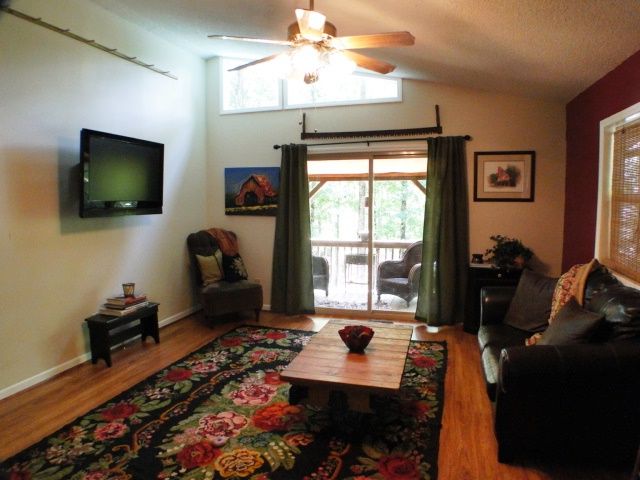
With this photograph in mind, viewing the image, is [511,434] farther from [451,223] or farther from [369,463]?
[451,223]

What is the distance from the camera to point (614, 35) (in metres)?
2.32

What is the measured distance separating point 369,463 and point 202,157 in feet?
13.5

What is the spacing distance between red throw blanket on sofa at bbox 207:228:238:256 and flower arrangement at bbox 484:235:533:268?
2921 mm

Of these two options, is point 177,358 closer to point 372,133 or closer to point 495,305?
point 495,305

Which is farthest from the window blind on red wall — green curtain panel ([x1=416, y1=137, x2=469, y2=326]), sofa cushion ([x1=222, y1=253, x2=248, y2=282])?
sofa cushion ([x1=222, y1=253, x2=248, y2=282])

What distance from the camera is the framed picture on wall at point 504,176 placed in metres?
4.25

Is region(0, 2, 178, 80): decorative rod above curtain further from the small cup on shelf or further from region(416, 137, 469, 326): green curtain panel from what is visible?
region(416, 137, 469, 326): green curtain panel

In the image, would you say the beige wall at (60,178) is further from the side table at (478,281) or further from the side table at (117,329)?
the side table at (478,281)

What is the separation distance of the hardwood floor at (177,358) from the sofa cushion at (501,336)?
39cm

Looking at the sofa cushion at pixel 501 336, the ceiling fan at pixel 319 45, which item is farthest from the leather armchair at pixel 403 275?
the ceiling fan at pixel 319 45

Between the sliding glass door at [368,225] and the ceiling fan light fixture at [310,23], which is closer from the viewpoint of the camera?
the ceiling fan light fixture at [310,23]

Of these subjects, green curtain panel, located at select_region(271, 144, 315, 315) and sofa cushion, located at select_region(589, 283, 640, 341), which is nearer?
sofa cushion, located at select_region(589, 283, 640, 341)

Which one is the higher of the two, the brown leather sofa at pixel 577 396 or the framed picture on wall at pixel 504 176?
the framed picture on wall at pixel 504 176

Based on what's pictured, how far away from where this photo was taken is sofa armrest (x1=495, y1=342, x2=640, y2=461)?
1907 mm
